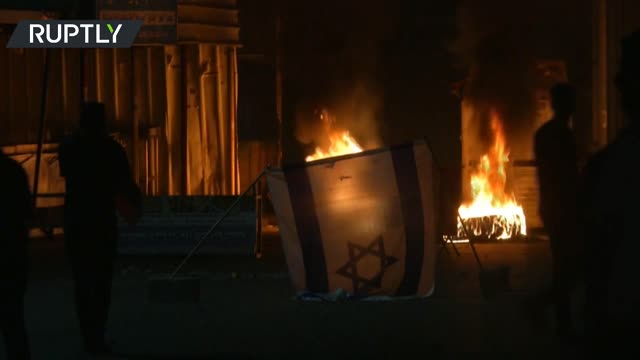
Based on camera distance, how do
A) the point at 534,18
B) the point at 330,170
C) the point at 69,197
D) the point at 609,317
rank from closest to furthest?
the point at 609,317, the point at 69,197, the point at 330,170, the point at 534,18

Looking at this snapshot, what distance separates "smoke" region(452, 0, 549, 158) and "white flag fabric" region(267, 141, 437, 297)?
6.99 m

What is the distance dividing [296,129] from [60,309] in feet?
27.3

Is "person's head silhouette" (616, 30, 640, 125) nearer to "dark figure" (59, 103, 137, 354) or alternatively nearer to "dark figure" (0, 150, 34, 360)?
"dark figure" (0, 150, 34, 360)

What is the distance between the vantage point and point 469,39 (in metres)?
18.1

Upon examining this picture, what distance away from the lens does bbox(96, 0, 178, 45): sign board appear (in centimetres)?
1677

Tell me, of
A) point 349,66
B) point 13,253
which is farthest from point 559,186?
point 349,66

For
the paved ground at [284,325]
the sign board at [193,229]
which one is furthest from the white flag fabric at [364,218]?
the sign board at [193,229]

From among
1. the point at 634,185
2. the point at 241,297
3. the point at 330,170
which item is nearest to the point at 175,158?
the point at 241,297

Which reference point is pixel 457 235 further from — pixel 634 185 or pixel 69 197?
pixel 634 185

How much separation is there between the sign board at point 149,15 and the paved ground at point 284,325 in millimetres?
4346

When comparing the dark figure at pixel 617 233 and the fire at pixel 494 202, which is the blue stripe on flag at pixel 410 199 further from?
the dark figure at pixel 617 233

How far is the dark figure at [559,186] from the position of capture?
916 centimetres

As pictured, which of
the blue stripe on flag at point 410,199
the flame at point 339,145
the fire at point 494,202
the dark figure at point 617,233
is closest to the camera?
the dark figure at point 617,233

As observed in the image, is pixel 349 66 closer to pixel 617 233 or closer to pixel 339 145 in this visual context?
pixel 339 145
